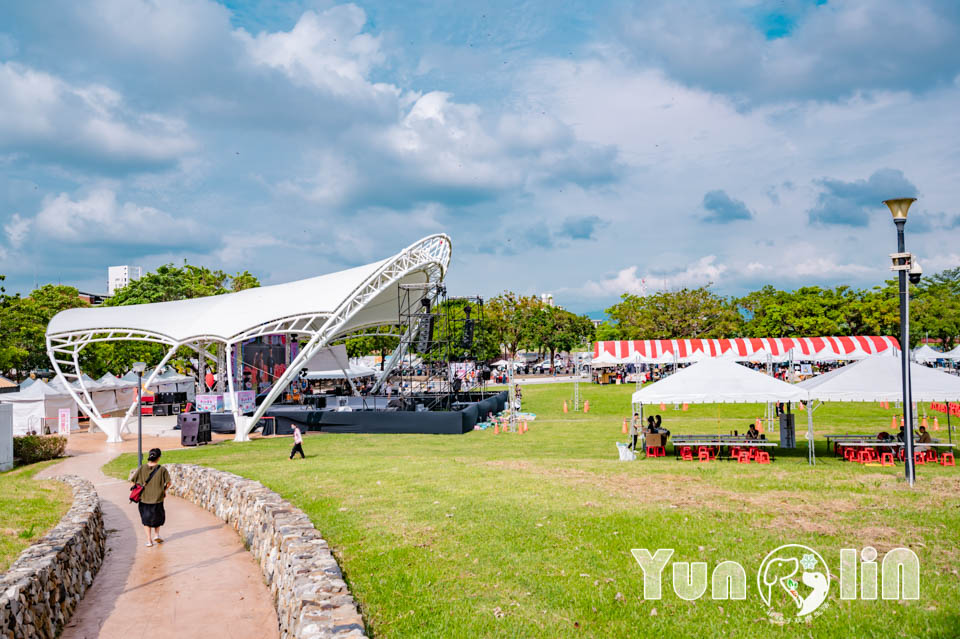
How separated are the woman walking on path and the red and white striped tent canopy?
132 feet

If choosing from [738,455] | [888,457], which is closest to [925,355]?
[888,457]

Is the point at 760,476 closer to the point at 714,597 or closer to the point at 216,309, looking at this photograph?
the point at 714,597

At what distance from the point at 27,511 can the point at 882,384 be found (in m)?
16.5

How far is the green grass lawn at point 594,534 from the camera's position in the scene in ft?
18.2

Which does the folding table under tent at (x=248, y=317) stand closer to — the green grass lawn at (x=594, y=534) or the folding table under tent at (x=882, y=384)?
the green grass lawn at (x=594, y=534)

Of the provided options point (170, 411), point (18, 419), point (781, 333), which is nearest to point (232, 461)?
point (18, 419)

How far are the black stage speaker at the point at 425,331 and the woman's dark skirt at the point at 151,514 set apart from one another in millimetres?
20296

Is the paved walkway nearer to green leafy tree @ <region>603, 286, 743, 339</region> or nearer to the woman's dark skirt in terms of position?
the woman's dark skirt

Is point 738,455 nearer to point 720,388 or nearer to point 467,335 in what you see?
point 720,388

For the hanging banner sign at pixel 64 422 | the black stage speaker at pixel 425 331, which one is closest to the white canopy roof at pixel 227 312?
the black stage speaker at pixel 425 331

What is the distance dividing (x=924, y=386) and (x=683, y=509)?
8.77 metres

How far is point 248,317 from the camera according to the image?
2775 cm

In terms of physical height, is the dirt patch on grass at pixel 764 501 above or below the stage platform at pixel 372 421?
above

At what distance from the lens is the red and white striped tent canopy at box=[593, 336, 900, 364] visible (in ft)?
154
